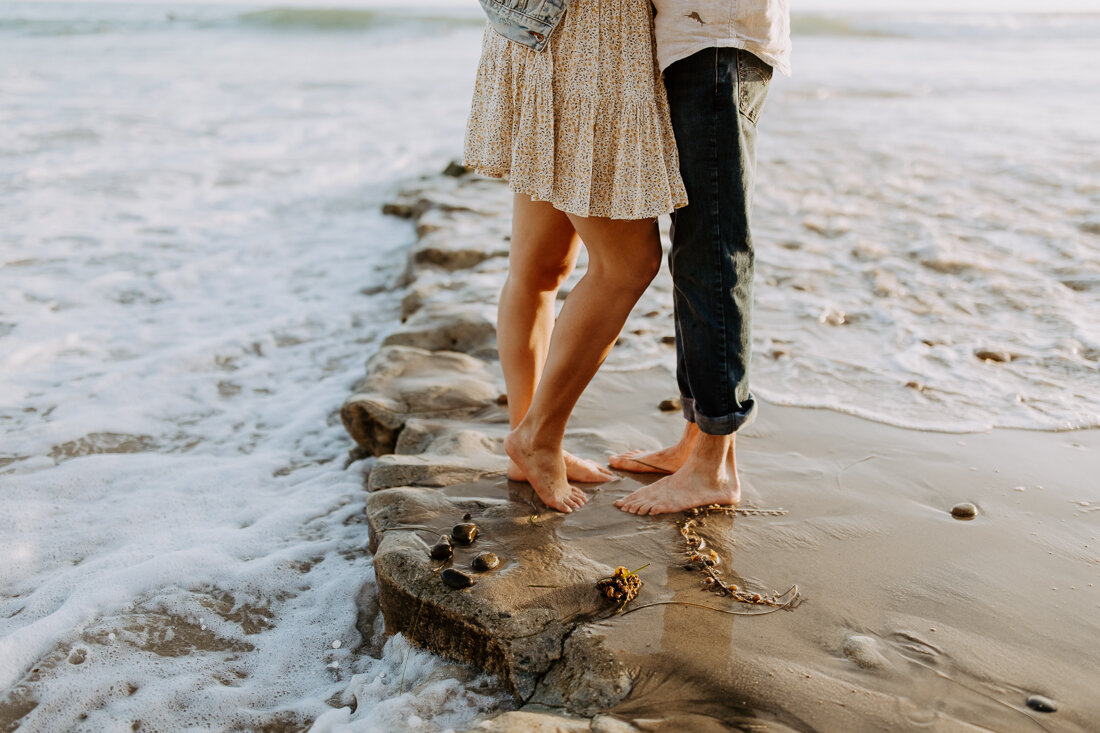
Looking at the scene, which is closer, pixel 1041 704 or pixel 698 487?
pixel 1041 704

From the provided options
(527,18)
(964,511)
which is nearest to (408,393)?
(527,18)

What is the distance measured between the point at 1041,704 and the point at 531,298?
1428mm

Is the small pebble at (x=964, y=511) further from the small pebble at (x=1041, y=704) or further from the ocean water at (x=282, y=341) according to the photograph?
the small pebble at (x=1041, y=704)

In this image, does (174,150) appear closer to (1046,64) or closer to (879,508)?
(879,508)

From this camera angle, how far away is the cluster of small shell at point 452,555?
6.26ft

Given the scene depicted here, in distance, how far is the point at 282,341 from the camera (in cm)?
404

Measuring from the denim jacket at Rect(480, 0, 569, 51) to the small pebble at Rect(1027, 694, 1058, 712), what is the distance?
161 cm

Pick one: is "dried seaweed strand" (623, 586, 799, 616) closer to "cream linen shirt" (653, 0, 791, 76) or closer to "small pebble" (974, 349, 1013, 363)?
"cream linen shirt" (653, 0, 791, 76)

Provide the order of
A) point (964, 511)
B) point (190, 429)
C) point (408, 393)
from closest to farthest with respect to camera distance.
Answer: point (964, 511)
point (408, 393)
point (190, 429)

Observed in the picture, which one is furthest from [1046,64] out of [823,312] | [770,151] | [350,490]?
[350,490]

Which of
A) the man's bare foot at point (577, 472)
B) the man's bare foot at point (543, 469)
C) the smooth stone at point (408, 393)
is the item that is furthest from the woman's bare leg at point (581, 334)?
the smooth stone at point (408, 393)

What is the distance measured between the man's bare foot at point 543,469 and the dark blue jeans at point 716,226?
1.30 feet

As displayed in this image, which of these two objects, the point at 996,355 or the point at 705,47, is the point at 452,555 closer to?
the point at 705,47

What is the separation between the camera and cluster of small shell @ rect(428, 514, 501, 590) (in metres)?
1.91
